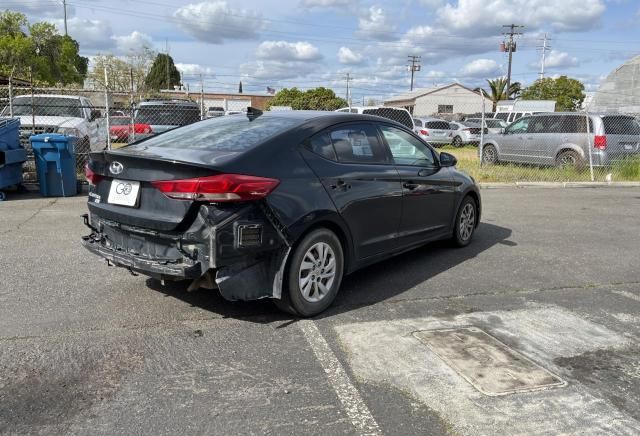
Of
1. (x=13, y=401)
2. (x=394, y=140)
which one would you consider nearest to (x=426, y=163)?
(x=394, y=140)

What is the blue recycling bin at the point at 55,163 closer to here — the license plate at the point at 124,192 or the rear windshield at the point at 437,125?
the license plate at the point at 124,192

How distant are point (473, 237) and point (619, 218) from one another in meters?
3.61

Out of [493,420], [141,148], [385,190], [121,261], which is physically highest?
[141,148]

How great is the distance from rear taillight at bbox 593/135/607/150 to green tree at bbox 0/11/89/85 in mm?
32170

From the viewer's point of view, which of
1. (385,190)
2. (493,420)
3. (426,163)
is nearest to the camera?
(493,420)

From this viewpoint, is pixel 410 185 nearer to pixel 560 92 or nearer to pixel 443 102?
pixel 560 92

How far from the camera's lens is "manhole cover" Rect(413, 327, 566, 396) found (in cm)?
340

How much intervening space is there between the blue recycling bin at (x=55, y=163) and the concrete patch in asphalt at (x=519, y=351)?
736 cm

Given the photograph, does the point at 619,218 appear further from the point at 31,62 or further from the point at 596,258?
the point at 31,62

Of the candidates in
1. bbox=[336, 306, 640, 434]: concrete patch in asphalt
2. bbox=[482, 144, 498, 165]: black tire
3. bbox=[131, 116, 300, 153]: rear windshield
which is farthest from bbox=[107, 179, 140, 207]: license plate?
bbox=[482, 144, 498, 165]: black tire

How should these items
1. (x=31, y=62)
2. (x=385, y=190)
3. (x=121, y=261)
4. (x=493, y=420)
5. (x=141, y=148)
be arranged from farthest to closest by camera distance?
1. (x=31, y=62)
2. (x=385, y=190)
3. (x=141, y=148)
4. (x=121, y=261)
5. (x=493, y=420)

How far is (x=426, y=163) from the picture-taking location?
231 inches

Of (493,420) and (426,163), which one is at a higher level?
(426,163)

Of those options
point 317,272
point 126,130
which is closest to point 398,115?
point 126,130
